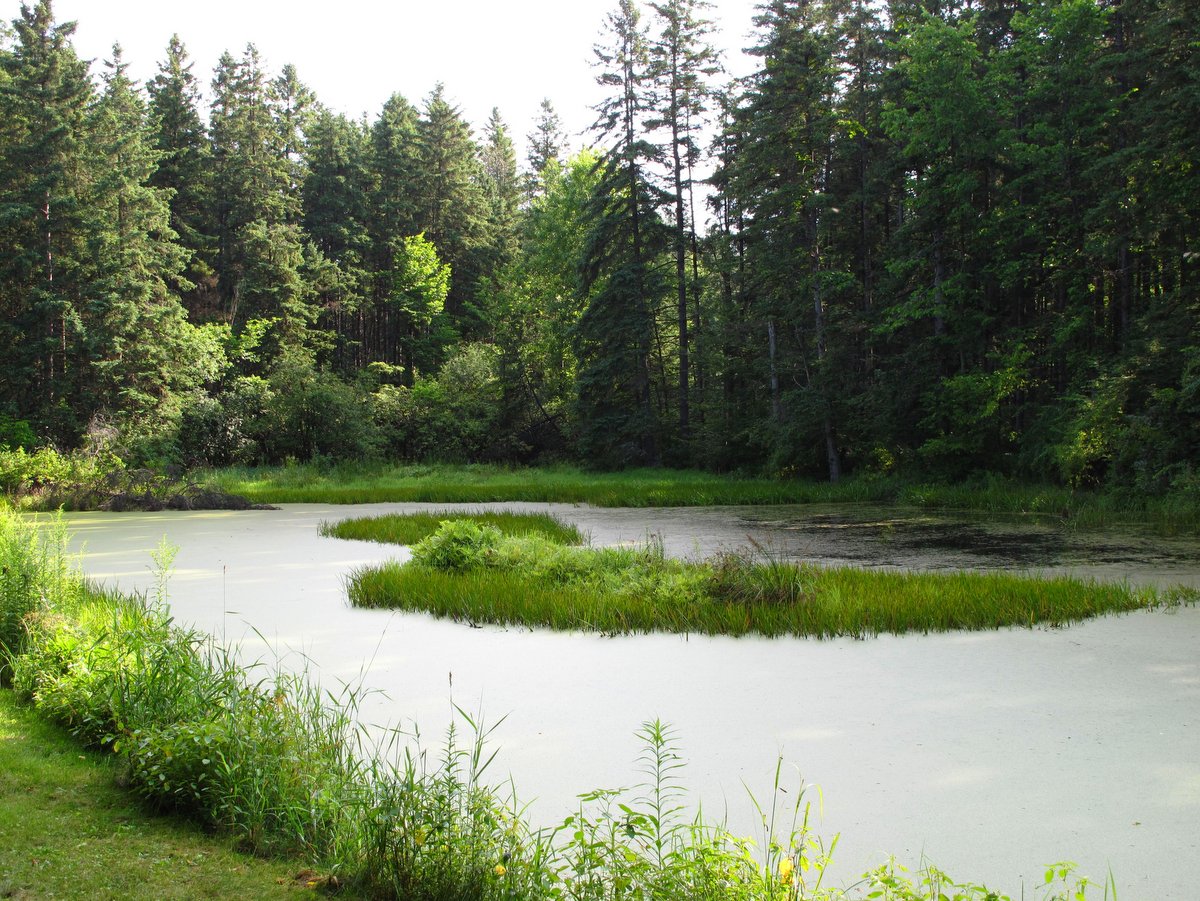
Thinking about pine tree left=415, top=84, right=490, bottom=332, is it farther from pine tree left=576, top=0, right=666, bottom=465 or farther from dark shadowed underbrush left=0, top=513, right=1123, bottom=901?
dark shadowed underbrush left=0, top=513, right=1123, bottom=901

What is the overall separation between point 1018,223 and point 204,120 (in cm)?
2797

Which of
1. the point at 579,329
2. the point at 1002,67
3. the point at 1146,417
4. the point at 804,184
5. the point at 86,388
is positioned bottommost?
the point at 1146,417

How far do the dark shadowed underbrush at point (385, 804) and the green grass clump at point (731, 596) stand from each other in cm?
192

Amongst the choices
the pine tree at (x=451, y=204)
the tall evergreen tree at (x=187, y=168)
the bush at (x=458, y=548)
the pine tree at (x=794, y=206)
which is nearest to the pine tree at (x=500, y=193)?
the pine tree at (x=451, y=204)

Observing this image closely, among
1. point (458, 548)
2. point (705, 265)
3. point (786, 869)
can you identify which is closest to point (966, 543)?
point (458, 548)

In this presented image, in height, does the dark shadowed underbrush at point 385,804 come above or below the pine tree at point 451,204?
below

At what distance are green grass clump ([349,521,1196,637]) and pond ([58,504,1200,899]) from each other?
8.0 inches

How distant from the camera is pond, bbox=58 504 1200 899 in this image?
2.31 meters

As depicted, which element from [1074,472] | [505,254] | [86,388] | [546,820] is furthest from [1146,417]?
[505,254]

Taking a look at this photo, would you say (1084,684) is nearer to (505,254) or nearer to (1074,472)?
(1074,472)

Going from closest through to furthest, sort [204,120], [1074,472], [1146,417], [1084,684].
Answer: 1. [1084,684]
2. [1146,417]
3. [1074,472]
4. [204,120]

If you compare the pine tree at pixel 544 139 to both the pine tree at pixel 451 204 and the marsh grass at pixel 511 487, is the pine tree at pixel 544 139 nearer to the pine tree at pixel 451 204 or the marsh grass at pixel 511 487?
the pine tree at pixel 451 204

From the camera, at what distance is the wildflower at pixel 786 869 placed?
5.96 feet

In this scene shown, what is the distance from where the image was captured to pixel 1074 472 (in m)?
12.8
